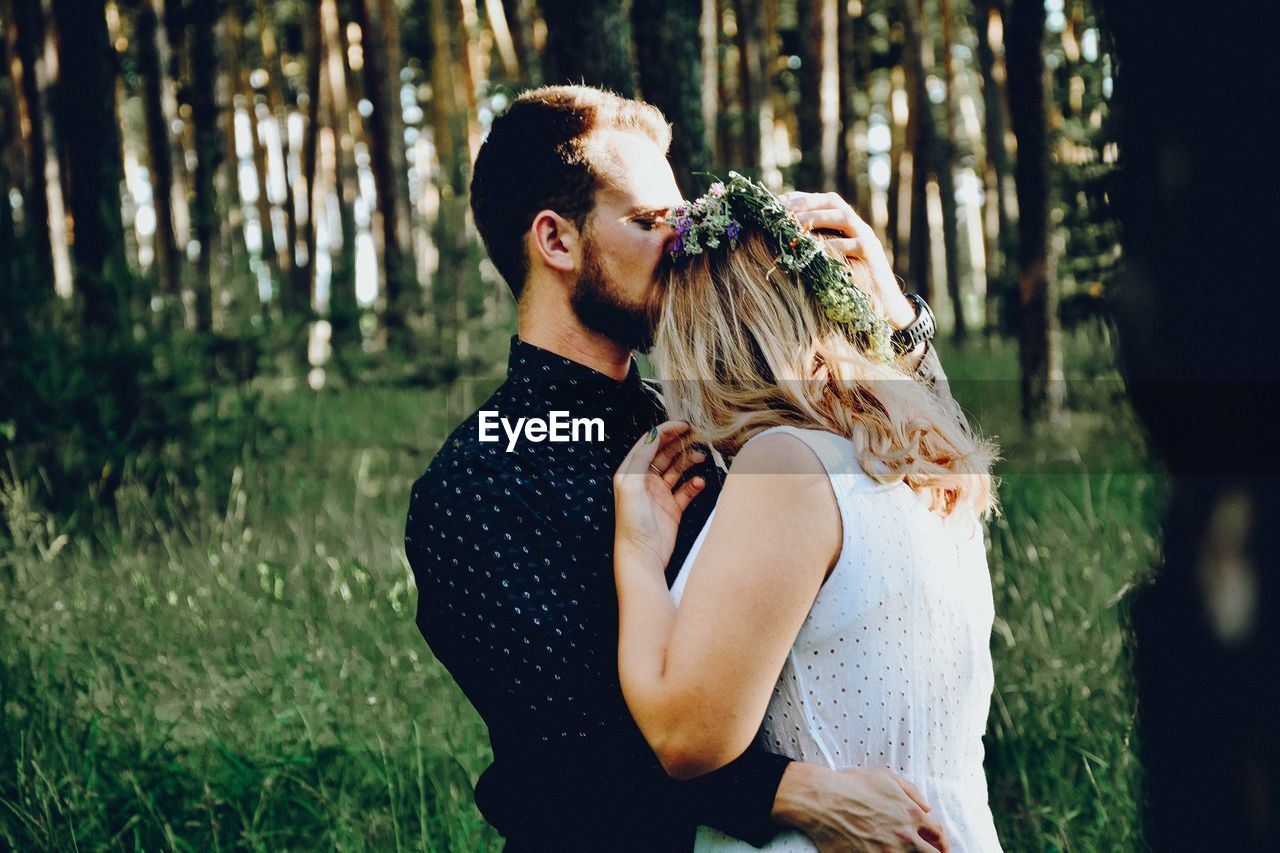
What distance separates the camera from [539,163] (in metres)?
2.46

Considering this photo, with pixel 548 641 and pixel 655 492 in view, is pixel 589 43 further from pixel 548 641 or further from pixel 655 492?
pixel 548 641

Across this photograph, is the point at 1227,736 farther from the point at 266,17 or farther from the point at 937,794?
the point at 266,17

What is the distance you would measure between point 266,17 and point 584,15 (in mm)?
24370

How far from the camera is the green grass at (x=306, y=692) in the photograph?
3.34 metres

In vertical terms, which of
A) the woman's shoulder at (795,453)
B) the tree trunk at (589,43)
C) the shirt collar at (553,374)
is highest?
the tree trunk at (589,43)

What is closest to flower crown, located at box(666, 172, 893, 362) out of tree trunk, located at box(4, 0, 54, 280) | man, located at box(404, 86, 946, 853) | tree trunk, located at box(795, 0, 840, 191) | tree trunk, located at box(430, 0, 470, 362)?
man, located at box(404, 86, 946, 853)

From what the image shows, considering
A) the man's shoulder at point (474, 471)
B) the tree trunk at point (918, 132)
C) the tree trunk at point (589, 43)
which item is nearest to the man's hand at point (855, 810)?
the man's shoulder at point (474, 471)

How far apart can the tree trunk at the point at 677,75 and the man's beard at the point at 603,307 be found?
2.84 metres

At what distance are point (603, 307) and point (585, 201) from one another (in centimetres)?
23

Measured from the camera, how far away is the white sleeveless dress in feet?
5.86

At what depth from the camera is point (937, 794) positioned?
1.88m

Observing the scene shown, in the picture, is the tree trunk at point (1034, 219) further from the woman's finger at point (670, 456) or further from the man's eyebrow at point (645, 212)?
the woman's finger at point (670, 456)

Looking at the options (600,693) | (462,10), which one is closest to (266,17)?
(462,10)

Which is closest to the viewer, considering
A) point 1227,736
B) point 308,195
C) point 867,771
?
point 1227,736
